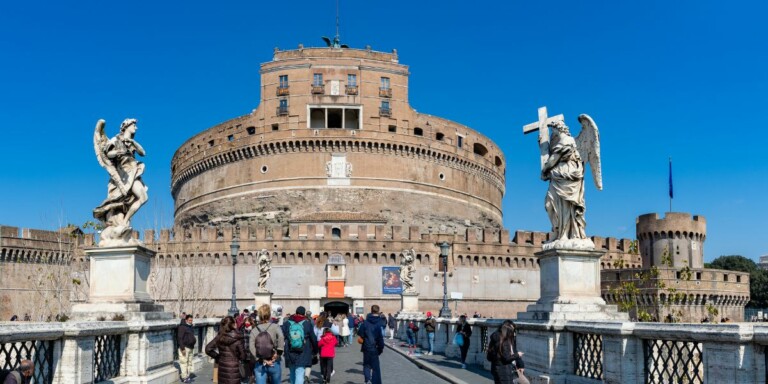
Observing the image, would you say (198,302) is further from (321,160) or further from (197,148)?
(197,148)

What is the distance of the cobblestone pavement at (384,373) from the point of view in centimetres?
1274

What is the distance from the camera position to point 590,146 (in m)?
9.77

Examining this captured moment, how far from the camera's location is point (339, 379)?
13.5 meters

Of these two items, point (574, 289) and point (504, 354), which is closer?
point (504, 354)

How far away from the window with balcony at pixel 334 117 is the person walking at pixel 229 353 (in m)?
50.1

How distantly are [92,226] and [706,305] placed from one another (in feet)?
136

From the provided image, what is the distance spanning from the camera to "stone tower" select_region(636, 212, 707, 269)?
6078 cm

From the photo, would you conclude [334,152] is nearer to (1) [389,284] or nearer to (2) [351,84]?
(2) [351,84]

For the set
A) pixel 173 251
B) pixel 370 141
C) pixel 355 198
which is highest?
pixel 370 141

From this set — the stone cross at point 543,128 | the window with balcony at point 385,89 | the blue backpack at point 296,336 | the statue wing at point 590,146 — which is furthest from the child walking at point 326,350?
the window with balcony at point 385,89

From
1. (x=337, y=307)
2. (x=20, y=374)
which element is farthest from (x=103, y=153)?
(x=337, y=307)

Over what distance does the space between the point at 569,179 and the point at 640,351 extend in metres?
2.71

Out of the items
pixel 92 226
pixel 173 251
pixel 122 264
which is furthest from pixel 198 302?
pixel 122 264

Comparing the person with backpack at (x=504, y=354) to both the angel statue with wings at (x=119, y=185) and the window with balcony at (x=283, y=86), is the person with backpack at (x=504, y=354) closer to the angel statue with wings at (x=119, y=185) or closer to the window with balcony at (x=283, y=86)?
the angel statue with wings at (x=119, y=185)
